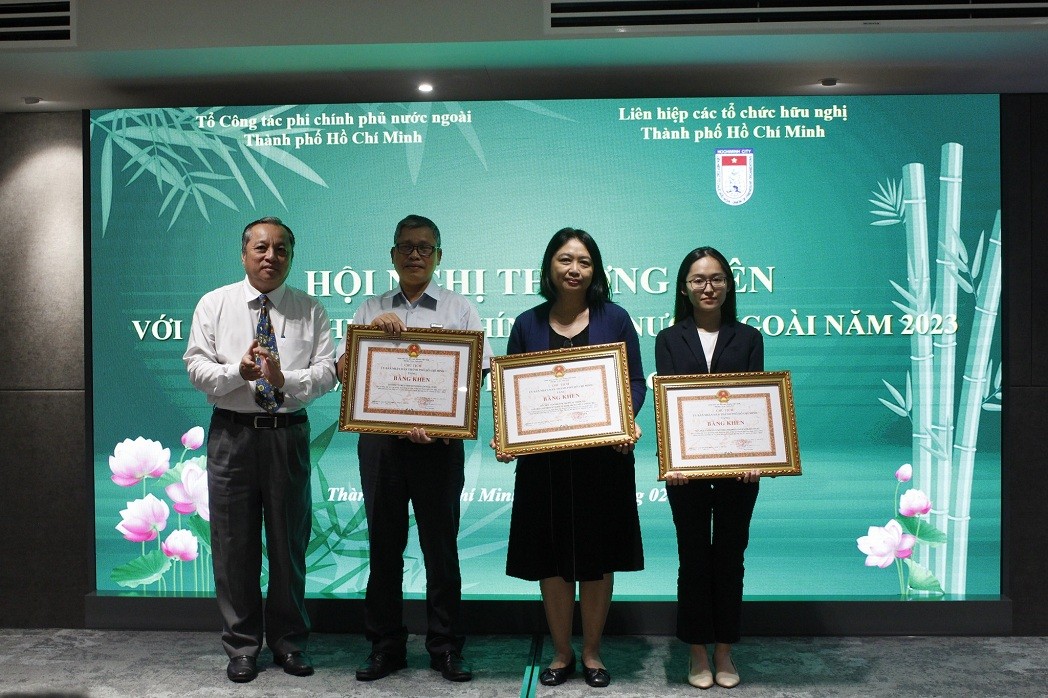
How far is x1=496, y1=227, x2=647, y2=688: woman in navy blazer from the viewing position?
3.16m

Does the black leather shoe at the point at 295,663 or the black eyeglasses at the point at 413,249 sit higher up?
the black eyeglasses at the point at 413,249

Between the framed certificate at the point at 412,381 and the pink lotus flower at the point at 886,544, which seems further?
the pink lotus flower at the point at 886,544

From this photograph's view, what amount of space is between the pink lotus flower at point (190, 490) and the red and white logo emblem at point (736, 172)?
268 centimetres

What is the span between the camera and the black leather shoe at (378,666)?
3.32 metres

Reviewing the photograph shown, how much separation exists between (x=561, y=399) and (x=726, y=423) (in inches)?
23.1

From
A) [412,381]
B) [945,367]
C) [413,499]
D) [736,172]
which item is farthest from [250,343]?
[945,367]

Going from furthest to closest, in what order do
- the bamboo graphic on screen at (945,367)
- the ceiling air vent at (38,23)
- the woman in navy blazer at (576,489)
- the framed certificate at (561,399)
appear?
1. the bamboo graphic on screen at (945,367)
2. the ceiling air vent at (38,23)
3. the woman in navy blazer at (576,489)
4. the framed certificate at (561,399)

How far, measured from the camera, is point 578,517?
125 inches

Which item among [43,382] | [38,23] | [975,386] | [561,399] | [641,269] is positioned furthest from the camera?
[43,382]

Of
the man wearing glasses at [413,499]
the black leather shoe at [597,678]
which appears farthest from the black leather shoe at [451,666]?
the black leather shoe at [597,678]

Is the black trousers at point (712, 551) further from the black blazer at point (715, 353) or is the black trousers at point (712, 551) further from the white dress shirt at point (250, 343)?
the white dress shirt at point (250, 343)

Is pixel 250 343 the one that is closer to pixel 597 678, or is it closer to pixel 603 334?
pixel 603 334

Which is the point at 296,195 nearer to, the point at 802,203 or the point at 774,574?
the point at 802,203

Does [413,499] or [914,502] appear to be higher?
[413,499]
